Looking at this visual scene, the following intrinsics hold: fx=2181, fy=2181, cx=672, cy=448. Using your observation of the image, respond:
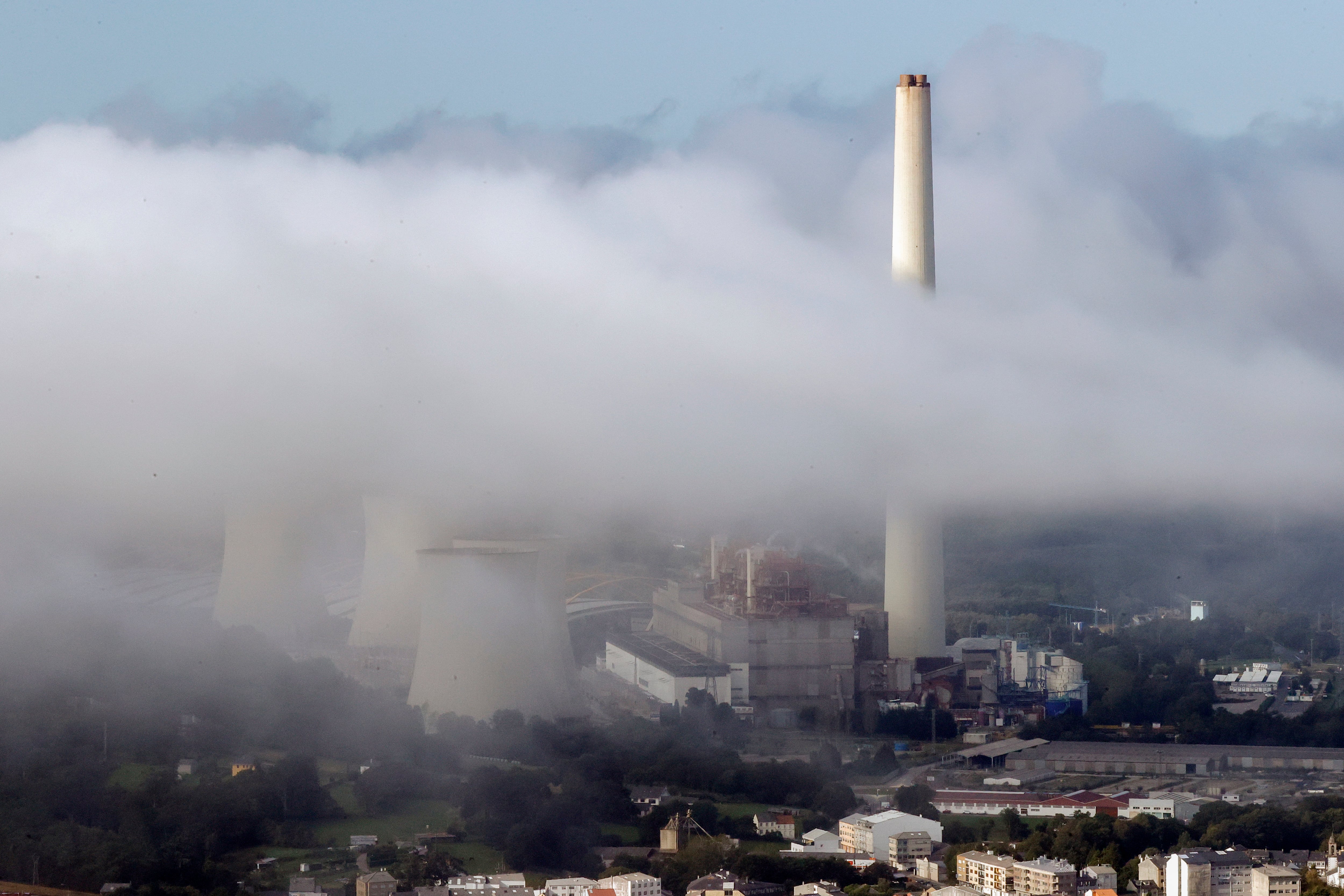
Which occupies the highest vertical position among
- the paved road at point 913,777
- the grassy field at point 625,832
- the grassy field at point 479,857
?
the paved road at point 913,777

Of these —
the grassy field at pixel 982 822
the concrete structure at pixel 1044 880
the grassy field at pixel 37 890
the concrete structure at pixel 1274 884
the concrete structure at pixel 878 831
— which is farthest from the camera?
the grassy field at pixel 982 822

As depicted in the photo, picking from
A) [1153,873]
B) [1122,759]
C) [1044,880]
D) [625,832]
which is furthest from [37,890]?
[1122,759]

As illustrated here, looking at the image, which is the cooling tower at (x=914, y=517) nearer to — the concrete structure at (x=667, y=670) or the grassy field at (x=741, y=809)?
the concrete structure at (x=667, y=670)

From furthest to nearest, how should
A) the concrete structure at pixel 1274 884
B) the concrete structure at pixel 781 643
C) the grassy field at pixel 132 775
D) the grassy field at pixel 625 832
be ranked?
the concrete structure at pixel 781 643
the grassy field at pixel 132 775
the grassy field at pixel 625 832
the concrete structure at pixel 1274 884

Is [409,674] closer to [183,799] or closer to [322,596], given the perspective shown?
[322,596]

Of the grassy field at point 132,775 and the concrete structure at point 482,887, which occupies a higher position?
the grassy field at point 132,775

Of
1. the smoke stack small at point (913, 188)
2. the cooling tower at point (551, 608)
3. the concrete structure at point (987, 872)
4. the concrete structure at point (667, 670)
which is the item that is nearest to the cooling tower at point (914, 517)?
the smoke stack small at point (913, 188)
